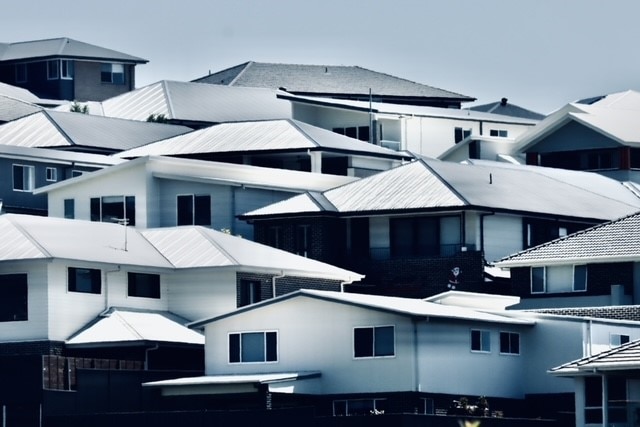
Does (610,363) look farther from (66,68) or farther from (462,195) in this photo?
(66,68)

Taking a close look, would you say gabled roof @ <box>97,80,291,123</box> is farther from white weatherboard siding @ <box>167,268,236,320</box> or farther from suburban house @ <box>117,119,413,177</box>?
white weatherboard siding @ <box>167,268,236,320</box>

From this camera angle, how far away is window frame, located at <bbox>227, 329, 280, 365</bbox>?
231ft

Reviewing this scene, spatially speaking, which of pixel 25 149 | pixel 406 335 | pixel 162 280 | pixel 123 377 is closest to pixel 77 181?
pixel 25 149

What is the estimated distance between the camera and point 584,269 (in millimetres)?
75750

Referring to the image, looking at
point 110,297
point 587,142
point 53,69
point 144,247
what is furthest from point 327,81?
point 110,297

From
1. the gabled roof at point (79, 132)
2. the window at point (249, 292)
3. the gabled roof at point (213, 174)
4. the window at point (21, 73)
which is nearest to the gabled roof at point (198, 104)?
the gabled roof at point (79, 132)

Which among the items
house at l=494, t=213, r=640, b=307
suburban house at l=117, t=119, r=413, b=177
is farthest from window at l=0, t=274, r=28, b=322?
suburban house at l=117, t=119, r=413, b=177

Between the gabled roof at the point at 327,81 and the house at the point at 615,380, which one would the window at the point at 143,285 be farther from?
the gabled roof at the point at 327,81

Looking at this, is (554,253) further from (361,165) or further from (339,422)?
(361,165)

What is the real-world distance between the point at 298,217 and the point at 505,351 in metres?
17.5

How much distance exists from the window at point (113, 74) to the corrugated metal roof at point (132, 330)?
66185 mm

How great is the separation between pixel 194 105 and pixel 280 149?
76.0 feet

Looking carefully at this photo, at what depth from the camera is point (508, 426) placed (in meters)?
62.8

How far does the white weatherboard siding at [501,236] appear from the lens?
8512 centimetres
